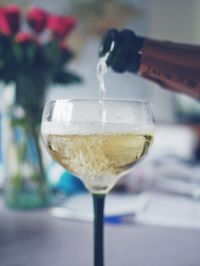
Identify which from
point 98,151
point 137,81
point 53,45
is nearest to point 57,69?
point 53,45

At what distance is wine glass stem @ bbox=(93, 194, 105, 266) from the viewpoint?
0.42 metres

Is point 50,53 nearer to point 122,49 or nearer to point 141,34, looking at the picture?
point 122,49

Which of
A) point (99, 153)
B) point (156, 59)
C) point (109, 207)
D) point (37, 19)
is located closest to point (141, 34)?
point (37, 19)

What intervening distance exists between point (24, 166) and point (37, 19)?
31cm

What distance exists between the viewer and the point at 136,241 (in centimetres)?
57

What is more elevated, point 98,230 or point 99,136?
point 99,136

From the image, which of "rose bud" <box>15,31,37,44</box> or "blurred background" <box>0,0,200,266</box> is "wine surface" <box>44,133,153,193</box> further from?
"blurred background" <box>0,0,200,266</box>

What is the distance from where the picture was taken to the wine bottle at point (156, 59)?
468mm

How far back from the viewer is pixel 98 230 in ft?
1.41

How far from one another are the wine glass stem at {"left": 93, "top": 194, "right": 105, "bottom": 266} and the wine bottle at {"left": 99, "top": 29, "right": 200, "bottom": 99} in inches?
6.8

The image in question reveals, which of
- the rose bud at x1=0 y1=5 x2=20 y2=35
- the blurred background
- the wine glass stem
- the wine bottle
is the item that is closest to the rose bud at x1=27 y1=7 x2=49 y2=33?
the rose bud at x1=0 y1=5 x2=20 y2=35

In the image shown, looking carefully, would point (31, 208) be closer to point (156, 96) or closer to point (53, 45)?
point (53, 45)

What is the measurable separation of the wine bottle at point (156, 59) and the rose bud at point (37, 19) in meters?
0.30

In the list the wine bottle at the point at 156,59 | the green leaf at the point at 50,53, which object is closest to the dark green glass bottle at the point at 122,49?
the wine bottle at the point at 156,59
